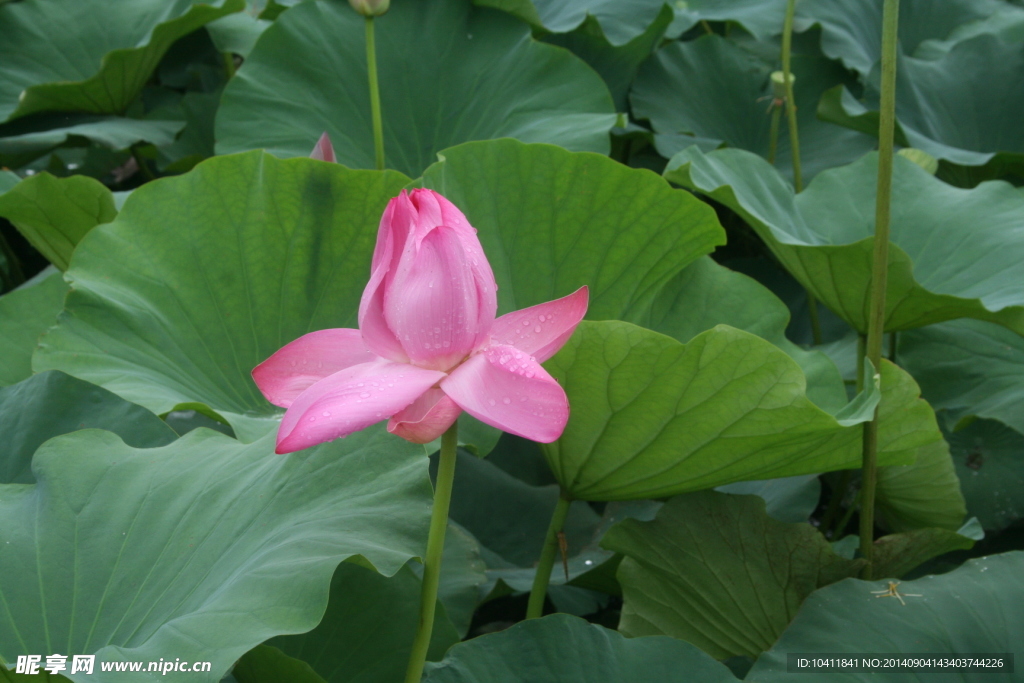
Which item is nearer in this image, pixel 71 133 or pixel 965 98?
pixel 71 133

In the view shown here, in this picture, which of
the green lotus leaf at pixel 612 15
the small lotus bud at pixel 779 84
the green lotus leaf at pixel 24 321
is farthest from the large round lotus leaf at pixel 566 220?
the green lotus leaf at pixel 612 15

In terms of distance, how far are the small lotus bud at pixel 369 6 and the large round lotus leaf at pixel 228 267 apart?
0.30m

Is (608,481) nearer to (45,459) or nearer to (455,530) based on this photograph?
(455,530)

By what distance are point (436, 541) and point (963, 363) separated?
93 centimetres

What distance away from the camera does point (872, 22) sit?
194cm

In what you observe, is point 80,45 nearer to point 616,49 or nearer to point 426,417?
point 616,49

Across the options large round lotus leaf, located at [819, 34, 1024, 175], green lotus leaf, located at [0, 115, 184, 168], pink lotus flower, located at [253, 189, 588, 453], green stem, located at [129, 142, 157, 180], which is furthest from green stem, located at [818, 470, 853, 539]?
green stem, located at [129, 142, 157, 180]

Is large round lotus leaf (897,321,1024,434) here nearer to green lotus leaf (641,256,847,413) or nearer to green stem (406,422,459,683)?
green lotus leaf (641,256,847,413)

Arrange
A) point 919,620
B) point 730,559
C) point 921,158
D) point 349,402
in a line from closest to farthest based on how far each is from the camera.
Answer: point 349,402 → point 919,620 → point 730,559 → point 921,158

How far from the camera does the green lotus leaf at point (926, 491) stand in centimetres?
96

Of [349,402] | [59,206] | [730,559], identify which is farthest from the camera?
[59,206]

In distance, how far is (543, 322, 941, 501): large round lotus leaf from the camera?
72 cm

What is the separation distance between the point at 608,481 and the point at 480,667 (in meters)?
0.24

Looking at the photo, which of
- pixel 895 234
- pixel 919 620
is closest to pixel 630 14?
pixel 895 234
